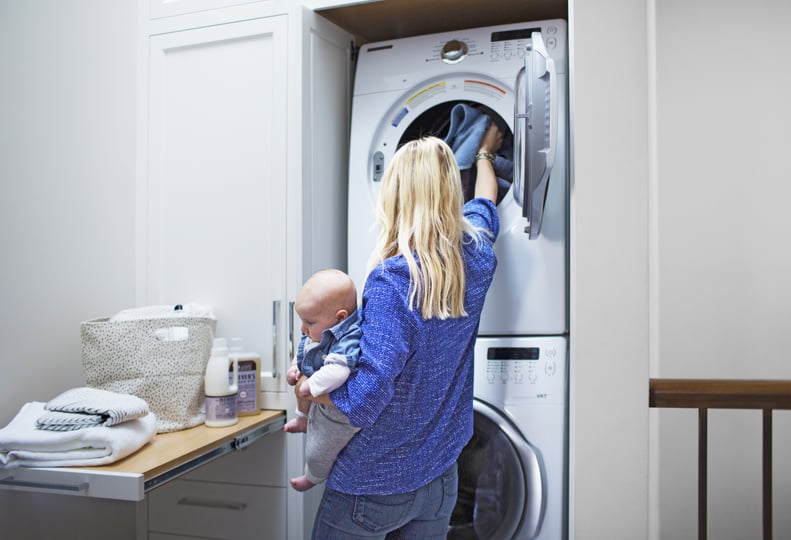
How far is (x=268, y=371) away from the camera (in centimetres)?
185

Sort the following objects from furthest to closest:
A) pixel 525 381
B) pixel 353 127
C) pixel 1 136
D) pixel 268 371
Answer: pixel 353 127
pixel 268 371
pixel 525 381
pixel 1 136

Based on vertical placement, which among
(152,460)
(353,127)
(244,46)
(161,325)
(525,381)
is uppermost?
(244,46)

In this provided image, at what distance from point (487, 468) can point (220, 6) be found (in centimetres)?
166

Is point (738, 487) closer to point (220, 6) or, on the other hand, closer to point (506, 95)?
point (506, 95)

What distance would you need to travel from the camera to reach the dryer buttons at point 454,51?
1.88 m

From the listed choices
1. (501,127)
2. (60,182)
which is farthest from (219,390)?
(501,127)

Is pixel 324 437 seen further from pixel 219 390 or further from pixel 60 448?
pixel 60 448

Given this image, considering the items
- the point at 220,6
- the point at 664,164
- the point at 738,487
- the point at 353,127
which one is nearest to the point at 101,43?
the point at 220,6

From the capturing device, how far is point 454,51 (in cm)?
189

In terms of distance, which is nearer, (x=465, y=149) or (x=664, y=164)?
(x=465, y=149)

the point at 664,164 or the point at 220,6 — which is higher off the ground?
the point at 220,6

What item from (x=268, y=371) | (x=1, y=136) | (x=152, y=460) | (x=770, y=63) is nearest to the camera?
(x=152, y=460)

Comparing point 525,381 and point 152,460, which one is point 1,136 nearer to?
point 152,460

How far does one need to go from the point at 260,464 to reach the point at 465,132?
1.22 m
